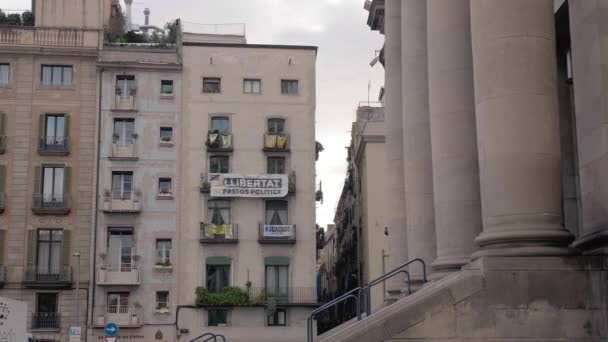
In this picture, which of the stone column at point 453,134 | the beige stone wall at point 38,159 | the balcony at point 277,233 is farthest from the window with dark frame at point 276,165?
the stone column at point 453,134

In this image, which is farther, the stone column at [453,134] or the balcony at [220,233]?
the balcony at [220,233]

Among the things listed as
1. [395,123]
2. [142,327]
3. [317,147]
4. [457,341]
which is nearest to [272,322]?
[142,327]

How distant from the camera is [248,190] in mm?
59719

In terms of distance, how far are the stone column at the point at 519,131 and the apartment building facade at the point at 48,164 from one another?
145 feet

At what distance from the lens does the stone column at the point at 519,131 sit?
16062mm

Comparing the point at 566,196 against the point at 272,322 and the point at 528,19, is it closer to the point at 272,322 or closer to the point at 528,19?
the point at 528,19

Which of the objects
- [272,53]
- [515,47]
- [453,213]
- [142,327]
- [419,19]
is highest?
[272,53]

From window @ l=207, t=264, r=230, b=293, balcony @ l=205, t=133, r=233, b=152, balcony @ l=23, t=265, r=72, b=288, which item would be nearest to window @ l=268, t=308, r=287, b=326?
window @ l=207, t=264, r=230, b=293

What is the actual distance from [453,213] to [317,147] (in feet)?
146

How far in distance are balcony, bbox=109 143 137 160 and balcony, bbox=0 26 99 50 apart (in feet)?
22.9

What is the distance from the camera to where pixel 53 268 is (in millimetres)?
57469

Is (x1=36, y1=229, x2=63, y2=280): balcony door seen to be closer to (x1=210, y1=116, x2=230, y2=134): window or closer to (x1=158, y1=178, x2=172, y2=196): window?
(x1=158, y1=178, x2=172, y2=196): window

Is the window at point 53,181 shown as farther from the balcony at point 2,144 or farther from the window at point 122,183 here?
the window at point 122,183

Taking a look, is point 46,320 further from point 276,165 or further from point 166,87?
point 276,165
